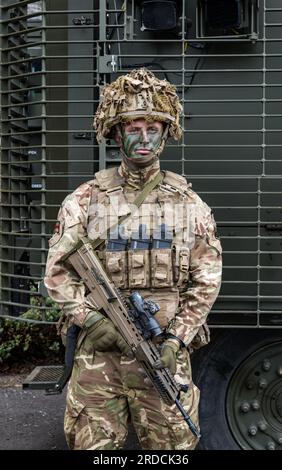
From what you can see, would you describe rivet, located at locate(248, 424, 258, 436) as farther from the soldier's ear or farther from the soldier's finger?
the soldier's ear

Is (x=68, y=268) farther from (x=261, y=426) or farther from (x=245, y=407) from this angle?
(x=261, y=426)

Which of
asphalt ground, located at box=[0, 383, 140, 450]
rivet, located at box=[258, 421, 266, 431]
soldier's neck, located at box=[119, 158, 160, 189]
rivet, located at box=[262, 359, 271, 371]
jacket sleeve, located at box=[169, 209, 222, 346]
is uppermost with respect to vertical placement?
soldier's neck, located at box=[119, 158, 160, 189]

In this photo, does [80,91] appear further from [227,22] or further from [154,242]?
[154,242]

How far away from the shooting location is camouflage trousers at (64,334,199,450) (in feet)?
8.45

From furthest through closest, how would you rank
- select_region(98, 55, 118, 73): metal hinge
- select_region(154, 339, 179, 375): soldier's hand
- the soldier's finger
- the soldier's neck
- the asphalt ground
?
the asphalt ground → select_region(98, 55, 118, 73): metal hinge → the soldier's neck → the soldier's finger → select_region(154, 339, 179, 375): soldier's hand

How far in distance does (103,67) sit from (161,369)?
1516 millimetres

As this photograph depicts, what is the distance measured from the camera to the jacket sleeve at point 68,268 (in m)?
2.52

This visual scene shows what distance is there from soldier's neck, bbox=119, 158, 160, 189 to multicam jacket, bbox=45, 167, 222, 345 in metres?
0.04

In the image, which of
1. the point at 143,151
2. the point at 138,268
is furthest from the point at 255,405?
the point at 143,151

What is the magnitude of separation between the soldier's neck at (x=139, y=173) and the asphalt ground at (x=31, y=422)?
1.93 metres

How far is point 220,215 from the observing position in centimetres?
319

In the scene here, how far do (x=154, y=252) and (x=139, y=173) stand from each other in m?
0.34

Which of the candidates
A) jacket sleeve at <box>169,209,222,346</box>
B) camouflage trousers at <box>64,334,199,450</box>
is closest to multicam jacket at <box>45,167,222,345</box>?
jacket sleeve at <box>169,209,222,346</box>

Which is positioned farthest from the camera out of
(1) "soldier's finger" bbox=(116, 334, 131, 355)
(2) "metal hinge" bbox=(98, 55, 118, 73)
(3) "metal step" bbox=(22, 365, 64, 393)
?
(3) "metal step" bbox=(22, 365, 64, 393)
